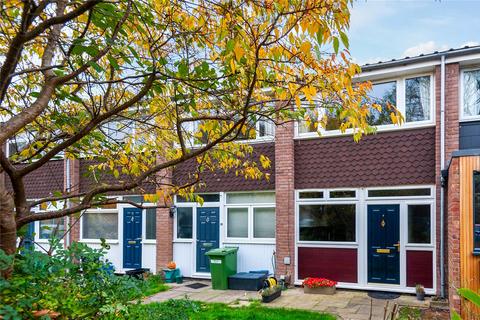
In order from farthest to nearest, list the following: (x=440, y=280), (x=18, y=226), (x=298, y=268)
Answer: (x=298, y=268) → (x=440, y=280) → (x=18, y=226)

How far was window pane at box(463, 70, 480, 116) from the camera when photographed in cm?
968

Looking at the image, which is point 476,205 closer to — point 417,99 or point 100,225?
point 417,99

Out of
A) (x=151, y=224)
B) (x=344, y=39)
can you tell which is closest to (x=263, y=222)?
(x=151, y=224)

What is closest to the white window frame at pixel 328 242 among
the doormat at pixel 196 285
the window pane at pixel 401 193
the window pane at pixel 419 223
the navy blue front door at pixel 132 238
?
the window pane at pixel 401 193

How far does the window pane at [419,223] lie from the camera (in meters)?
10.1

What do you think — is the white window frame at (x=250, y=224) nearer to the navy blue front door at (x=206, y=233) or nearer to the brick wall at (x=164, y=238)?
the navy blue front door at (x=206, y=233)

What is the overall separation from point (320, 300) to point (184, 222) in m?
5.26

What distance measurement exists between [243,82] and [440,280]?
7.90 meters

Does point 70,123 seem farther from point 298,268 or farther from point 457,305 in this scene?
point 298,268

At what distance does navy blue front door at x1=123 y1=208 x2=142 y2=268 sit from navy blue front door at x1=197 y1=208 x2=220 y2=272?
7.55 ft

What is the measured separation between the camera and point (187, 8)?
165 inches

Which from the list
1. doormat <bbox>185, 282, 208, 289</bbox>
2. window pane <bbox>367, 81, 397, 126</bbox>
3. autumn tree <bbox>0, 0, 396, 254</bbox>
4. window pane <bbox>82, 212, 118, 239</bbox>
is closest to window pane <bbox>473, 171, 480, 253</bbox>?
autumn tree <bbox>0, 0, 396, 254</bbox>

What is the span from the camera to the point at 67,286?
2.98 meters

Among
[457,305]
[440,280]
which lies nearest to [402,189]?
[440,280]
